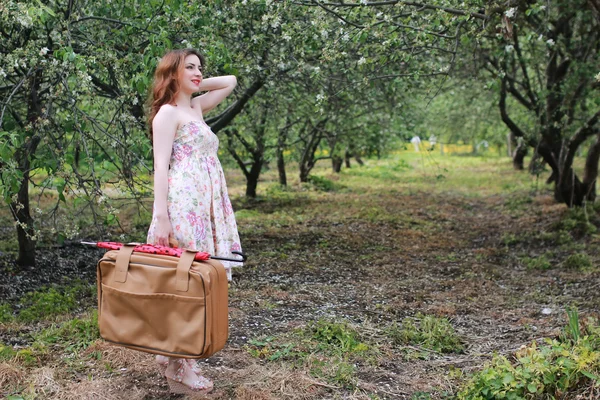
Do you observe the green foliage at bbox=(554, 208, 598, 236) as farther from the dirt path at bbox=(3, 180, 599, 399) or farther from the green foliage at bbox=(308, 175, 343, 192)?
the green foliage at bbox=(308, 175, 343, 192)

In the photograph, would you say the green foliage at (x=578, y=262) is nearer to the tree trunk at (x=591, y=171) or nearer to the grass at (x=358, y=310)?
the grass at (x=358, y=310)

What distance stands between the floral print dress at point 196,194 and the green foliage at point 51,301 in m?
2.51

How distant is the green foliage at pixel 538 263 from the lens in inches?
312

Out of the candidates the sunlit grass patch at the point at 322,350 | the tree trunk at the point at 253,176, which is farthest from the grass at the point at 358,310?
the tree trunk at the point at 253,176

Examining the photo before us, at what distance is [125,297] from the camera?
3.23 m

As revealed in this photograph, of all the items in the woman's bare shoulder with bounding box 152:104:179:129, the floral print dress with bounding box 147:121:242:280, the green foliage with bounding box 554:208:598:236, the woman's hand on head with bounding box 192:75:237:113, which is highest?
the woman's hand on head with bounding box 192:75:237:113

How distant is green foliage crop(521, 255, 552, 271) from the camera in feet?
26.0

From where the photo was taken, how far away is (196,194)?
11.3ft

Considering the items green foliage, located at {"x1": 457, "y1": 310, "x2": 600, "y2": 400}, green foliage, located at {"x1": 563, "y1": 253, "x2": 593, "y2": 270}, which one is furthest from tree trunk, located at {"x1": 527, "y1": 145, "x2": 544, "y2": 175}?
green foliage, located at {"x1": 457, "y1": 310, "x2": 600, "y2": 400}

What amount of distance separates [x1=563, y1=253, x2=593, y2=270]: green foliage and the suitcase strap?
6016 millimetres

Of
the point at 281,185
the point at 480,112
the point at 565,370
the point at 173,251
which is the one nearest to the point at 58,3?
the point at 173,251

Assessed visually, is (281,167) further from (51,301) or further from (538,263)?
(51,301)

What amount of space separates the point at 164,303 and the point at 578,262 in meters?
6.25

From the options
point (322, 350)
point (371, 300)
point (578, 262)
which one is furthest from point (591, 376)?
point (578, 262)
